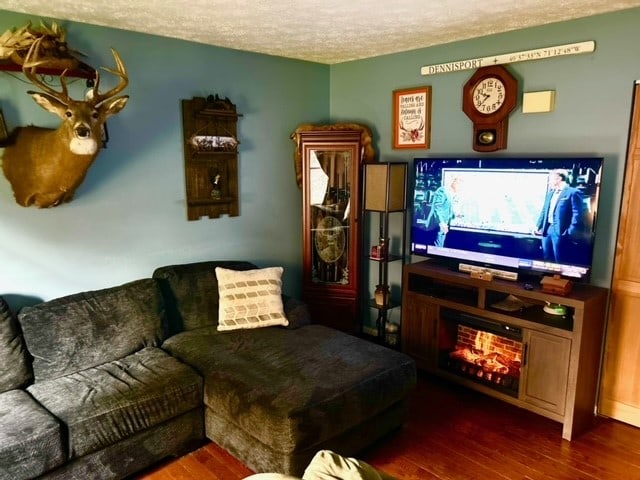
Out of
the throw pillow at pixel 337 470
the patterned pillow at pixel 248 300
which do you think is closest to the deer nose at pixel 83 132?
the patterned pillow at pixel 248 300

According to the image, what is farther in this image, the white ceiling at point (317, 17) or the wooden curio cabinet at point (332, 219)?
the wooden curio cabinet at point (332, 219)

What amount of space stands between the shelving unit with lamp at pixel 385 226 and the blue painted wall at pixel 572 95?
40 cm

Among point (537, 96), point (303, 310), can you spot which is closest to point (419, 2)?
point (537, 96)

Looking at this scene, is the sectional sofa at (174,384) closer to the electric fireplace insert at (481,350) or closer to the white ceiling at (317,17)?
the electric fireplace insert at (481,350)

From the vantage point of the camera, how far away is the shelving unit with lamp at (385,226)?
344cm

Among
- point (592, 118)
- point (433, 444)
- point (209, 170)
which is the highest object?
point (592, 118)

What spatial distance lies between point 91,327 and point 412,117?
2.56 metres

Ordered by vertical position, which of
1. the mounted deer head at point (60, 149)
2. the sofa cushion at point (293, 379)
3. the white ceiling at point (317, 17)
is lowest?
the sofa cushion at point (293, 379)

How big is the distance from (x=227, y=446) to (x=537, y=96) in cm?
264

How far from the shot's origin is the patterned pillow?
10.2 ft

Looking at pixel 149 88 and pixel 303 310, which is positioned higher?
pixel 149 88

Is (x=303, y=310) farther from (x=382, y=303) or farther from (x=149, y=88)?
(x=149, y=88)

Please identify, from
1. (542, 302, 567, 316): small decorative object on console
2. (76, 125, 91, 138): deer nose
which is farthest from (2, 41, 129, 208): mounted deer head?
(542, 302, 567, 316): small decorative object on console

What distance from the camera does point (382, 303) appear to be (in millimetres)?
3680
